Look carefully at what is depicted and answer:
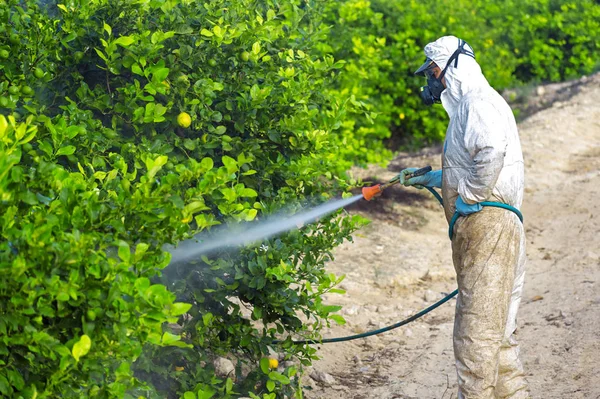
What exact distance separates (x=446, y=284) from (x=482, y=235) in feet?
10.6

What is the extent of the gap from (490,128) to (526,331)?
2.38 m

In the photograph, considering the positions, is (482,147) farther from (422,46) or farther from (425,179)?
(422,46)

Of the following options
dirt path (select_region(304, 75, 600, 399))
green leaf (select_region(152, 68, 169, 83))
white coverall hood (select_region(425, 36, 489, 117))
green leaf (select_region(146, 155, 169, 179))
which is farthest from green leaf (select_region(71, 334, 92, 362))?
dirt path (select_region(304, 75, 600, 399))

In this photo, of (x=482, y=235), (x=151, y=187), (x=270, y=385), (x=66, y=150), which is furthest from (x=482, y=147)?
(x=66, y=150)

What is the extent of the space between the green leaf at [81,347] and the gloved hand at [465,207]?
2.05 m

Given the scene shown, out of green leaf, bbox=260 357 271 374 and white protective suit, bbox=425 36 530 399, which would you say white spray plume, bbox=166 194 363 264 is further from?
white protective suit, bbox=425 36 530 399

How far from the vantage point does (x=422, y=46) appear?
10367mm

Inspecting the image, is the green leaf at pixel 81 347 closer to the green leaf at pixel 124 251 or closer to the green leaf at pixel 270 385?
the green leaf at pixel 124 251

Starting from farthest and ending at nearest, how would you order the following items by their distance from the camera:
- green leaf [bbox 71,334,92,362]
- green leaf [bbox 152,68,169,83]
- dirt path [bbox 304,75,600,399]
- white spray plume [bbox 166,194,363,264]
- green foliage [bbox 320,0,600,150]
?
1. green foliage [bbox 320,0,600,150]
2. dirt path [bbox 304,75,600,399]
3. white spray plume [bbox 166,194,363,264]
4. green leaf [bbox 152,68,169,83]
5. green leaf [bbox 71,334,92,362]

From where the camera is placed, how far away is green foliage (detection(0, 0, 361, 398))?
2600 mm

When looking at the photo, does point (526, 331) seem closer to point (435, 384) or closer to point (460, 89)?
point (435, 384)

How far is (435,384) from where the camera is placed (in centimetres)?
509

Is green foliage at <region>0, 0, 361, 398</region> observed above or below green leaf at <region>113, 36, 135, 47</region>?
below

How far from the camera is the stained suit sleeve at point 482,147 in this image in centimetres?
382
